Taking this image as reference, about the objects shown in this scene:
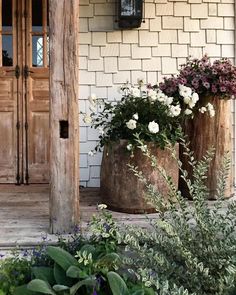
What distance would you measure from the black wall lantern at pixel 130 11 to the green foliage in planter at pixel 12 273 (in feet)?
8.50

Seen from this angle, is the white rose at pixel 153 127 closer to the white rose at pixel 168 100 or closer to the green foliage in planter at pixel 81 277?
the white rose at pixel 168 100

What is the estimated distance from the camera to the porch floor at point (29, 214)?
2.99 meters

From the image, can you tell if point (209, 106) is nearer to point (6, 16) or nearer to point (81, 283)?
point (81, 283)

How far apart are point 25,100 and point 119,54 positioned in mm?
1025

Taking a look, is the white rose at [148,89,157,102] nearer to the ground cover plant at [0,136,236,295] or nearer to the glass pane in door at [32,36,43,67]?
the ground cover plant at [0,136,236,295]

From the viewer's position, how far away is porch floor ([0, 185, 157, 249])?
299 centimetres

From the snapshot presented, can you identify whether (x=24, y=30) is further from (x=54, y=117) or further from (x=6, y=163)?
(x=54, y=117)

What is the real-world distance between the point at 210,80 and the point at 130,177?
3.45 feet

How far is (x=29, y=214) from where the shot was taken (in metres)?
3.58

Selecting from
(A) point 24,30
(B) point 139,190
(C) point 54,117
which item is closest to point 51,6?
(C) point 54,117

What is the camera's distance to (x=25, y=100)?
4707mm

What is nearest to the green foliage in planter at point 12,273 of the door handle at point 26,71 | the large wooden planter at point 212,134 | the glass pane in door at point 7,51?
the large wooden planter at point 212,134

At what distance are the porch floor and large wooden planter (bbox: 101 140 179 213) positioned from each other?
0.08 m

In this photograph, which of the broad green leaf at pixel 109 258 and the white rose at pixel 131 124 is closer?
the broad green leaf at pixel 109 258
